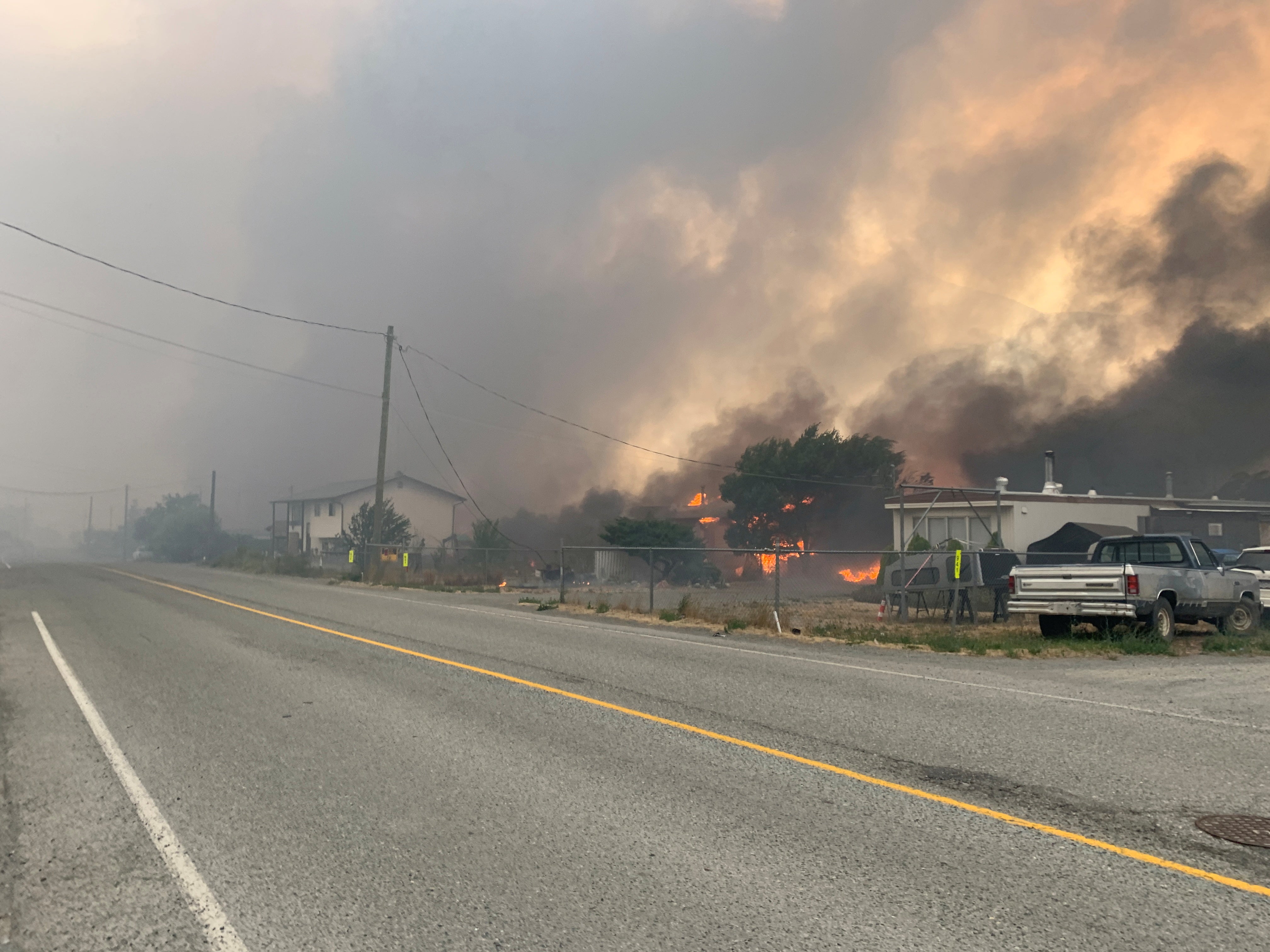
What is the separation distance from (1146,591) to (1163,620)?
0.66 meters

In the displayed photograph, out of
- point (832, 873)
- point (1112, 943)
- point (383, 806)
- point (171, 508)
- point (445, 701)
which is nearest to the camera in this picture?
point (1112, 943)

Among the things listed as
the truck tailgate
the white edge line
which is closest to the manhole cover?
the white edge line

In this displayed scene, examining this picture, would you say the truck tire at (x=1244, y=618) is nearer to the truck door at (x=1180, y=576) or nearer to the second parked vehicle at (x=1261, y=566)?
the second parked vehicle at (x=1261, y=566)

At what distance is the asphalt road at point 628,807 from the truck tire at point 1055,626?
15.3 feet

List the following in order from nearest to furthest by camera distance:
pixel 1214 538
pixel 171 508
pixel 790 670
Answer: pixel 790 670
pixel 1214 538
pixel 171 508

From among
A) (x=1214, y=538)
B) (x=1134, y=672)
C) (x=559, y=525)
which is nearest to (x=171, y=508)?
(x=559, y=525)

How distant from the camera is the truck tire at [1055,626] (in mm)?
15875

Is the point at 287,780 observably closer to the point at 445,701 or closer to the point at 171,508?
the point at 445,701

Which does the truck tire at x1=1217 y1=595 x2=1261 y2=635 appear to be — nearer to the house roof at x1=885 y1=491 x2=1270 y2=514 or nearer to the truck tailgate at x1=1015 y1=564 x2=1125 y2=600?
the truck tailgate at x1=1015 y1=564 x2=1125 y2=600

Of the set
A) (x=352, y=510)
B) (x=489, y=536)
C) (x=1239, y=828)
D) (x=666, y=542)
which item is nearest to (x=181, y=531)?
(x=352, y=510)

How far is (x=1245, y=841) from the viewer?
4.67m

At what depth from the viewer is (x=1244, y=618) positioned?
16375 mm

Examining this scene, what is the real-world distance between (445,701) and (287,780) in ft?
9.14

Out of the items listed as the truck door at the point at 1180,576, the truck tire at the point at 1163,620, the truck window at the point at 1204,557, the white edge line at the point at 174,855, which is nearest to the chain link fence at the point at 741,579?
the truck door at the point at 1180,576
